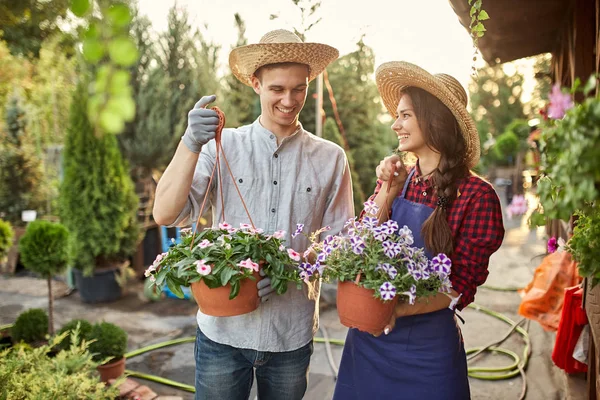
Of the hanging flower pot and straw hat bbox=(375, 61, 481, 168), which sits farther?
straw hat bbox=(375, 61, 481, 168)

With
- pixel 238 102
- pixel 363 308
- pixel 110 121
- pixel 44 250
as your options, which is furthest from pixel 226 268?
pixel 238 102

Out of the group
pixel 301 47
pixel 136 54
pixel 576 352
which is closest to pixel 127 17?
pixel 136 54

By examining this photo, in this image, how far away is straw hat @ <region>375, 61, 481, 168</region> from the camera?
1.80 metres

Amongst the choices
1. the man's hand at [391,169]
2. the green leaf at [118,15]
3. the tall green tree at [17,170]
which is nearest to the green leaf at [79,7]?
the green leaf at [118,15]

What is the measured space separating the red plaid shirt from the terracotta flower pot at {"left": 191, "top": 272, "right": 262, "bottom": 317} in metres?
A: 0.73

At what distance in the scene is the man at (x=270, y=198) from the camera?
75.5 inches

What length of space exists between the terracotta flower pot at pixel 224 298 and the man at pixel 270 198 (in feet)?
0.64

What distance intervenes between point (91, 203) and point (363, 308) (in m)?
5.13

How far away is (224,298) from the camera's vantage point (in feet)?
5.32

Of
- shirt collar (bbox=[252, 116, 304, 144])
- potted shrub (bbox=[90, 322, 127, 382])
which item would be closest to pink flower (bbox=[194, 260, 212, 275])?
shirt collar (bbox=[252, 116, 304, 144])

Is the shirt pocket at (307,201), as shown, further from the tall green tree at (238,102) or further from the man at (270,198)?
the tall green tree at (238,102)

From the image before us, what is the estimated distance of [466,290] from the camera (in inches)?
69.5

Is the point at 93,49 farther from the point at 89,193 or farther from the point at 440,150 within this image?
the point at 89,193

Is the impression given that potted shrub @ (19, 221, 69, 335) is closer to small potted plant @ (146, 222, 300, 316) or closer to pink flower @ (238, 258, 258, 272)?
small potted plant @ (146, 222, 300, 316)
